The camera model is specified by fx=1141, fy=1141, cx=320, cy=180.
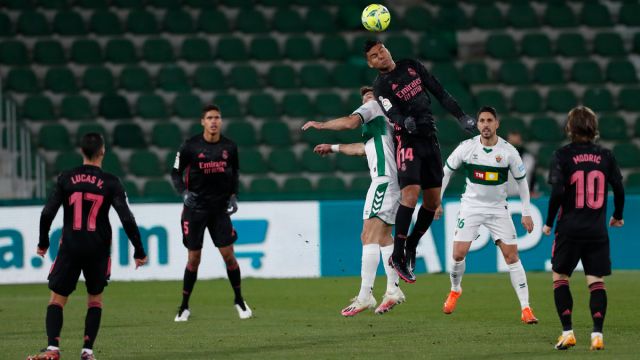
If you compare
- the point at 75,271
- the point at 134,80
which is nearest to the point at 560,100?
the point at 134,80

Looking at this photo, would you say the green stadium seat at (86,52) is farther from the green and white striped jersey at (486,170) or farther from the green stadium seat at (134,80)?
the green and white striped jersey at (486,170)

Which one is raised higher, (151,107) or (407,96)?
(151,107)

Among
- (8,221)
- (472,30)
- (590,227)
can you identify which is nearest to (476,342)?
(590,227)

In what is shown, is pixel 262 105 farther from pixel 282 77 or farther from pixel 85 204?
pixel 85 204

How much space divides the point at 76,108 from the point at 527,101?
8292 millimetres

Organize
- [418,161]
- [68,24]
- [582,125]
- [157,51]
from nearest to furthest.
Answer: [582,125] < [418,161] < [157,51] < [68,24]

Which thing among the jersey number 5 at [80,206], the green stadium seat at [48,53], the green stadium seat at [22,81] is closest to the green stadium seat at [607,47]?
the green stadium seat at [48,53]

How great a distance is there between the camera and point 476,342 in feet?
30.2

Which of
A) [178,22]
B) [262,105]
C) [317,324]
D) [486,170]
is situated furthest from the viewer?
[178,22]

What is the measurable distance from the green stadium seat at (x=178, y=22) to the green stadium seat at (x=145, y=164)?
10.7 ft

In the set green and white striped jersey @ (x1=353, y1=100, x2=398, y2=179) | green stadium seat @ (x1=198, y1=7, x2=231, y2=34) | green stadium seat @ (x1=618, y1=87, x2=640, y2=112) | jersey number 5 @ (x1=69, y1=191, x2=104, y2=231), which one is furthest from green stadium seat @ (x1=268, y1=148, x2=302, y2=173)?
jersey number 5 @ (x1=69, y1=191, x2=104, y2=231)

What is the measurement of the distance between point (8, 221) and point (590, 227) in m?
10.1

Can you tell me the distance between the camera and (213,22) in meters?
22.0

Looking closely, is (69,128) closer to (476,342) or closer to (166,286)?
(166,286)
